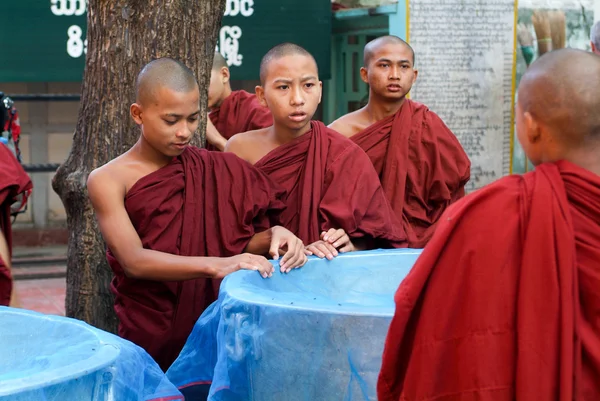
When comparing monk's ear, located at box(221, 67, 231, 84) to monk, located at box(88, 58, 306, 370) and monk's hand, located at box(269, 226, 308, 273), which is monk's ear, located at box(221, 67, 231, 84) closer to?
monk, located at box(88, 58, 306, 370)

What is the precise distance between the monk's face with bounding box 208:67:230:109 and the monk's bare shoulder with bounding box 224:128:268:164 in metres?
2.25

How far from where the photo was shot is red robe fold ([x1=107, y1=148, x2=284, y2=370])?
3318 mm

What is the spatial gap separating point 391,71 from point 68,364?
320 cm

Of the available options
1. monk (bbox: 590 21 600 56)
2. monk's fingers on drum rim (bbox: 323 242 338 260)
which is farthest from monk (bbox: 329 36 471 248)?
monk's fingers on drum rim (bbox: 323 242 338 260)

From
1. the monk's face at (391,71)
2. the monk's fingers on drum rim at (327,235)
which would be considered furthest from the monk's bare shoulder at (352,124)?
the monk's fingers on drum rim at (327,235)

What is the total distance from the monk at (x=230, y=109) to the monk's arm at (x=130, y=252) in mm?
2754

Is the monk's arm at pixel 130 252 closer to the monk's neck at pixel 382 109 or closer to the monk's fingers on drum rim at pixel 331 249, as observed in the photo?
the monk's fingers on drum rim at pixel 331 249

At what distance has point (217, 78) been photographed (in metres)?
6.32

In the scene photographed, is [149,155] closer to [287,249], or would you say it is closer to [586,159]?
[287,249]

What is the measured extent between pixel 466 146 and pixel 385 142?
2.67 meters

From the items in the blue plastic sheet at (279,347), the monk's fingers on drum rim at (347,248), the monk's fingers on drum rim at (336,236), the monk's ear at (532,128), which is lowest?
the blue plastic sheet at (279,347)

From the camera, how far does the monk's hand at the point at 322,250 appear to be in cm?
310

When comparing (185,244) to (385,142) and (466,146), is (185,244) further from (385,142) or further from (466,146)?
(466,146)

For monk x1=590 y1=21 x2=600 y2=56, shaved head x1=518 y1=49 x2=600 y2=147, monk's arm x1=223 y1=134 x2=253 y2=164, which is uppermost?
monk x1=590 y1=21 x2=600 y2=56
